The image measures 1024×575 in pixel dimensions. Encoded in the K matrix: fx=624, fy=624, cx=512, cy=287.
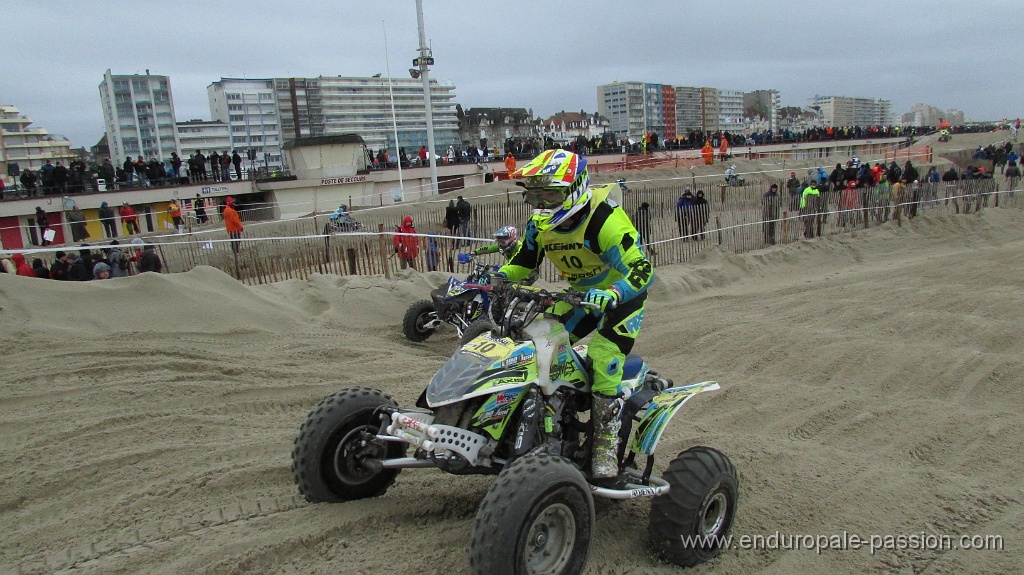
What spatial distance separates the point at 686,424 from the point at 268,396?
385cm

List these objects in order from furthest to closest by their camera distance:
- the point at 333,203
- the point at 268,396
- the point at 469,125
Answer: the point at 469,125, the point at 333,203, the point at 268,396

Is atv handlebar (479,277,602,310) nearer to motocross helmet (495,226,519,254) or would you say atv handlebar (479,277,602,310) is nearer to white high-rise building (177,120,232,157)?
motocross helmet (495,226,519,254)

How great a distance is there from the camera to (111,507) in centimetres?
374

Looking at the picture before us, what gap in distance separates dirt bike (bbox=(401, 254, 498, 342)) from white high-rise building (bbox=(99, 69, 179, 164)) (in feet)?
150

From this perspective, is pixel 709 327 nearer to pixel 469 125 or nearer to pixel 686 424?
pixel 686 424

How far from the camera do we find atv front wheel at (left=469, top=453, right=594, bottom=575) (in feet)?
9.04

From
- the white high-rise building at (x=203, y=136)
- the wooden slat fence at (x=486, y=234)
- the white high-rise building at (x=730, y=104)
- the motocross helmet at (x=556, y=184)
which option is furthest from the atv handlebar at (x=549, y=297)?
→ the white high-rise building at (x=730, y=104)

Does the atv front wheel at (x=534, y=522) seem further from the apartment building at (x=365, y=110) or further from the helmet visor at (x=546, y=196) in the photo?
the apartment building at (x=365, y=110)

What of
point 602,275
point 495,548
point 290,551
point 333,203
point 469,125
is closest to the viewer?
point 495,548

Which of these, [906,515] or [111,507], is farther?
[906,515]

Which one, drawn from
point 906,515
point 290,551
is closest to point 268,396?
point 290,551

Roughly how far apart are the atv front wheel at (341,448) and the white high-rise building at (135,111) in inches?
1983

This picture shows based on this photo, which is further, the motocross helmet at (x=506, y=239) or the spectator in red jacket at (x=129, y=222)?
the spectator in red jacket at (x=129, y=222)

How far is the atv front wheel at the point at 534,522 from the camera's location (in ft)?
9.04
